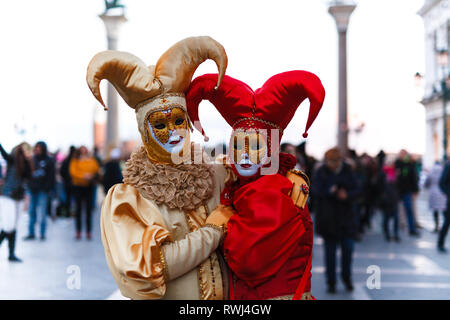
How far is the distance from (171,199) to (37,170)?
6.62m

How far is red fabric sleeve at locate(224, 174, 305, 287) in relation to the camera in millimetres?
2053

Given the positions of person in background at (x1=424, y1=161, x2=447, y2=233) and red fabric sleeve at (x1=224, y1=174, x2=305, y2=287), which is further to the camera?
person in background at (x1=424, y1=161, x2=447, y2=233)

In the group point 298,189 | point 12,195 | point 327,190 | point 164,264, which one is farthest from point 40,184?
point 298,189

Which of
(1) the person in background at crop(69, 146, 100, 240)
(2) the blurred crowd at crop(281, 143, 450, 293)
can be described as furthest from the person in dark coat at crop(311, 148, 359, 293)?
(1) the person in background at crop(69, 146, 100, 240)

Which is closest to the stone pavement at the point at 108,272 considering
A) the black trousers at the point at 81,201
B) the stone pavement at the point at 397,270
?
the stone pavement at the point at 397,270

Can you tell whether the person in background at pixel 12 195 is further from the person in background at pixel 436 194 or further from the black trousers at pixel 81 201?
the person in background at pixel 436 194

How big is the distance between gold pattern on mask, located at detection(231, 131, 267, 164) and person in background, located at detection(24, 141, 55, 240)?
21.9 feet

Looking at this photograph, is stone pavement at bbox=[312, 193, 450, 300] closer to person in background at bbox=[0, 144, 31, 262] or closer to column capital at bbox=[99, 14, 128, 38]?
person in background at bbox=[0, 144, 31, 262]

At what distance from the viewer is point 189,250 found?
2131 millimetres

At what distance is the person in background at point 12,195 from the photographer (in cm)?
638

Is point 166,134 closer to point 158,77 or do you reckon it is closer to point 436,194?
point 158,77
